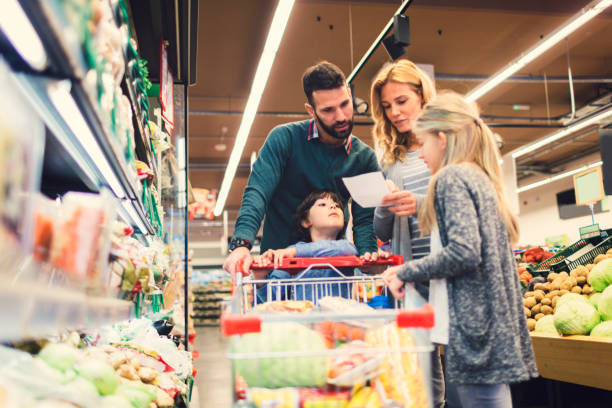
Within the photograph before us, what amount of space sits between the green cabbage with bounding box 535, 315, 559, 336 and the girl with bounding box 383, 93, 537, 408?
1792mm

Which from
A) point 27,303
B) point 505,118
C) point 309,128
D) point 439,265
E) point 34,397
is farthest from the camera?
point 505,118

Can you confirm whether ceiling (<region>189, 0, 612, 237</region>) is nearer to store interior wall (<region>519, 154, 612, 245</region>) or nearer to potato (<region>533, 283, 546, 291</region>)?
store interior wall (<region>519, 154, 612, 245</region>)

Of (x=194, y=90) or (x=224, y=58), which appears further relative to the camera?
(x=194, y=90)

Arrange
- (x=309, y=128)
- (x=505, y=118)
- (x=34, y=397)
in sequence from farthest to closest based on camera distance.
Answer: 1. (x=505, y=118)
2. (x=309, y=128)
3. (x=34, y=397)

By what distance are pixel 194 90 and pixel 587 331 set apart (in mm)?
8529

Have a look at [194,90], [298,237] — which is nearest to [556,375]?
[298,237]

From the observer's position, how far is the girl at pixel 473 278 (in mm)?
1430

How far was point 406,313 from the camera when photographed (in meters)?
1.06

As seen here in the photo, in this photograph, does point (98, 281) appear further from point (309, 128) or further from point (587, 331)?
point (587, 331)

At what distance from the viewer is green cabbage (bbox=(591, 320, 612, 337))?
2.63m

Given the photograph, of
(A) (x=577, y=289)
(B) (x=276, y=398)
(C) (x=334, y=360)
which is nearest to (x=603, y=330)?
(A) (x=577, y=289)

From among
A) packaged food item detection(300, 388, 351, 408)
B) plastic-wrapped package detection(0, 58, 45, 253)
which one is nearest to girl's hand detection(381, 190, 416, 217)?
packaged food item detection(300, 388, 351, 408)

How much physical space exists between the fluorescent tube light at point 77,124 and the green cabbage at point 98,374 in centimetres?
47

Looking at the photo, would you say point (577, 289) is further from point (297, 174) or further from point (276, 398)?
point (276, 398)
